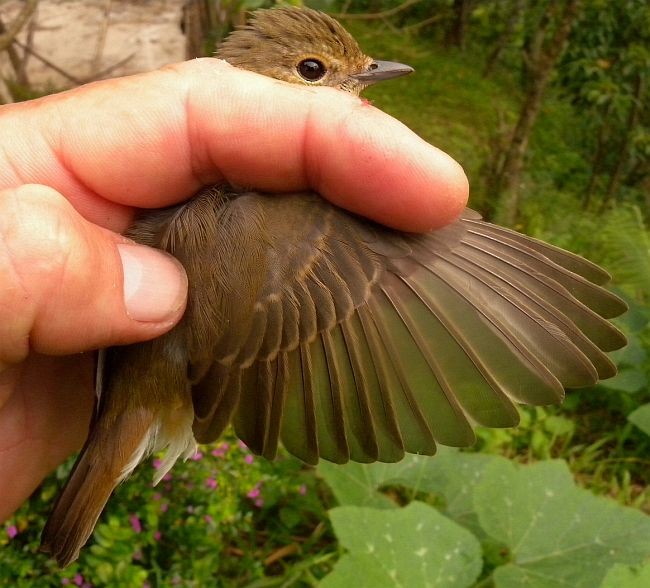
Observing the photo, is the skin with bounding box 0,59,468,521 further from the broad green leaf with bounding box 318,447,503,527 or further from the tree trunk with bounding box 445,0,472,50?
the tree trunk with bounding box 445,0,472,50

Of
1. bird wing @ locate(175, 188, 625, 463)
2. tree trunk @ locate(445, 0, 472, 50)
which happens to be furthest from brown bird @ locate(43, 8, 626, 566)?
tree trunk @ locate(445, 0, 472, 50)

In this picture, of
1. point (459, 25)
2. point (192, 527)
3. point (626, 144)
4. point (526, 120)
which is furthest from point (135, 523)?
point (459, 25)

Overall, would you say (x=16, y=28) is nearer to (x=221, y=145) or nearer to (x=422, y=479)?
(x=221, y=145)

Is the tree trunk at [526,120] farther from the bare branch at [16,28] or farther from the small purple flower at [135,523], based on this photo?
the small purple flower at [135,523]

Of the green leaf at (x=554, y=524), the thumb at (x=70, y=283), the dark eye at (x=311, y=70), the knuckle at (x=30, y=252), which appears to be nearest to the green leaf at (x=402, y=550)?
the green leaf at (x=554, y=524)

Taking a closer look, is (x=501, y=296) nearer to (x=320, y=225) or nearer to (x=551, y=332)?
(x=551, y=332)

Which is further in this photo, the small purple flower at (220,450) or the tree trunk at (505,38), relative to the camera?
the tree trunk at (505,38)

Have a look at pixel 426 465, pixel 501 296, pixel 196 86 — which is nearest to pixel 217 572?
pixel 426 465

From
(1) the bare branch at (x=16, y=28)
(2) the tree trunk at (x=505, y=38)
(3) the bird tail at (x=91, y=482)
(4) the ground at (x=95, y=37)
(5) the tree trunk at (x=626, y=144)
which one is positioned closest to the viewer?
(3) the bird tail at (x=91, y=482)
